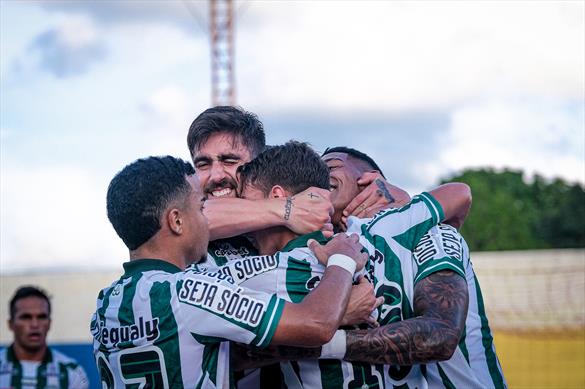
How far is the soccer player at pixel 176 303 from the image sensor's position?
3.37 meters

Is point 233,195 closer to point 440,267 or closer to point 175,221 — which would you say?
point 175,221

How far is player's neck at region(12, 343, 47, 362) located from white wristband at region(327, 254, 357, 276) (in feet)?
25.1

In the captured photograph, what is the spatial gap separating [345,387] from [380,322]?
13.0 inches

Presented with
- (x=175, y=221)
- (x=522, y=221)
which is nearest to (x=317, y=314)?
(x=175, y=221)

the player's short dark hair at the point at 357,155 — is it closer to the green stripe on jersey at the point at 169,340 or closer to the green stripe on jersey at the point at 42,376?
the green stripe on jersey at the point at 169,340

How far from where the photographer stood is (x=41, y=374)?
1024cm

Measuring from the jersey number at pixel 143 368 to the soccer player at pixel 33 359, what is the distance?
7.07 m

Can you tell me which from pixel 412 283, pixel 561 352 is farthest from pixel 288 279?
pixel 561 352

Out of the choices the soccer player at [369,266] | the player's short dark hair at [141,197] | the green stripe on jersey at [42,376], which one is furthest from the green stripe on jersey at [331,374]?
the green stripe on jersey at [42,376]

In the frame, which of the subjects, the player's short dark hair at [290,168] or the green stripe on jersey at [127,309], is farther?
the player's short dark hair at [290,168]

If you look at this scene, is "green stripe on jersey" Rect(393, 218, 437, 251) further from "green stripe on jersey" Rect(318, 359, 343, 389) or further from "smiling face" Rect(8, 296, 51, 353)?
"smiling face" Rect(8, 296, 51, 353)

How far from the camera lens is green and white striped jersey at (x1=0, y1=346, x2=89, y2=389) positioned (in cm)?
1019

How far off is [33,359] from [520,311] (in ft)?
51.9

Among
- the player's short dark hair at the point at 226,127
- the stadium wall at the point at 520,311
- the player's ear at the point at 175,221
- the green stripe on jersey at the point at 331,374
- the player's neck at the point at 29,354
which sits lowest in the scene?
the stadium wall at the point at 520,311
